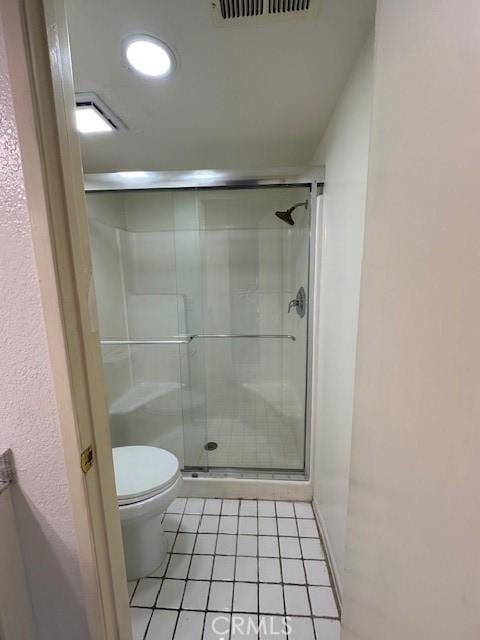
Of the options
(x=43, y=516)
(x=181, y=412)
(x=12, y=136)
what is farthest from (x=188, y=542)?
(x=12, y=136)

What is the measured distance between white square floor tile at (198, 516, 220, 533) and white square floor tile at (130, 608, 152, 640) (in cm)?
41

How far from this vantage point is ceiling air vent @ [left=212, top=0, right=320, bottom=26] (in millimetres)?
766

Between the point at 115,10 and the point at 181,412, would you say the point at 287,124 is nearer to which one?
the point at 115,10

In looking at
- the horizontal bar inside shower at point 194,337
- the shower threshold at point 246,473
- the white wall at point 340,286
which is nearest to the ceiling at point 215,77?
the white wall at point 340,286

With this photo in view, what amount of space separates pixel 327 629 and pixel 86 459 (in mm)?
1189

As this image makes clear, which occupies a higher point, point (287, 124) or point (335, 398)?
point (287, 124)

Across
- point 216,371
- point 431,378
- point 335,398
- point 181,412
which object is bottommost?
point 181,412

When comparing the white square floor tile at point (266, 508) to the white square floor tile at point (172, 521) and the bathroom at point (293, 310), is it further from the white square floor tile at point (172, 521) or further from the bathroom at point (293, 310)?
the white square floor tile at point (172, 521)

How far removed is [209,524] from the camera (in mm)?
1516

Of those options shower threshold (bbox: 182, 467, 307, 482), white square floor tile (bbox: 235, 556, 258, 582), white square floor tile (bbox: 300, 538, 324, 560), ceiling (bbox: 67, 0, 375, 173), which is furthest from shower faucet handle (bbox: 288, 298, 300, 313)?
white square floor tile (bbox: 235, 556, 258, 582)

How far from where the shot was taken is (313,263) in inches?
61.9

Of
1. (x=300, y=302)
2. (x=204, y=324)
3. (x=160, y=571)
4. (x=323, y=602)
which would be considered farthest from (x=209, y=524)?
(x=300, y=302)

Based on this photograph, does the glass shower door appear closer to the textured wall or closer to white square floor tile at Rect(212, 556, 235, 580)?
white square floor tile at Rect(212, 556, 235, 580)

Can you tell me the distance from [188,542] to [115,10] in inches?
84.4
